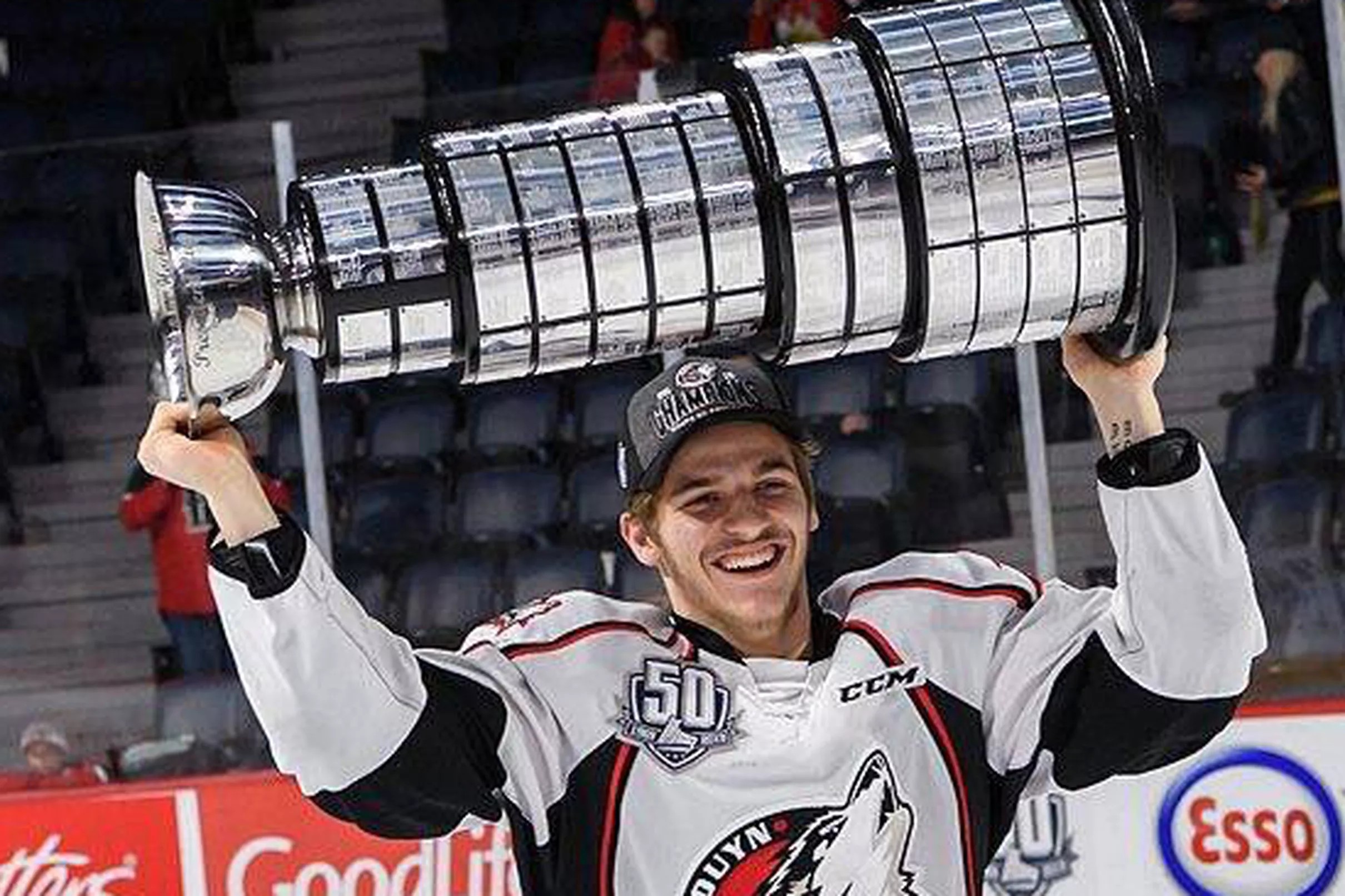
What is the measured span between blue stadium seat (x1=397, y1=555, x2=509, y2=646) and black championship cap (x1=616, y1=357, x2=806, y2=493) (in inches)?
91.2

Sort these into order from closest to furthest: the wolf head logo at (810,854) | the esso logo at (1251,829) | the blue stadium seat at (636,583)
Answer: the wolf head logo at (810,854), the esso logo at (1251,829), the blue stadium seat at (636,583)

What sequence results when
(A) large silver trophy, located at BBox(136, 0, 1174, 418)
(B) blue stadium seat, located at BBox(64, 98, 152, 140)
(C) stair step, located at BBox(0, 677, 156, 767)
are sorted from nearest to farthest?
1. (A) large silver trophy, located at BBox(136, 0, 1174, 418)
2. (C) stair step, located at BBox(0, 677, 156, 767)
3. (B) blue stadium seat, located at BBox(64, 98, 152, 140)

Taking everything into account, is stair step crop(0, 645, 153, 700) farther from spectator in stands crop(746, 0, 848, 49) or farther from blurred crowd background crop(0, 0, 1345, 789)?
spectator in stands crop(746, 0, 848, 49)

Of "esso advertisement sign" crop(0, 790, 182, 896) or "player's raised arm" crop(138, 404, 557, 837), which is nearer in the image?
"player's raised arm" crop(138, 404, 557, 837)

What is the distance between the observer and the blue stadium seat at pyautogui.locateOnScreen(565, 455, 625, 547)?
511 centimetres

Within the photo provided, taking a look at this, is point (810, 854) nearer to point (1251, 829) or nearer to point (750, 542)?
point (750, 542)

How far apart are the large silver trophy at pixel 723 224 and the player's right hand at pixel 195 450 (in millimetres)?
Answer: 92

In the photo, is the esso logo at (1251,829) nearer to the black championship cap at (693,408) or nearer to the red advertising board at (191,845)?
the red advertising board at (191,845)

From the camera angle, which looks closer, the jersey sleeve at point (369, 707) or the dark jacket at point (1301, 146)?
the jersey sleeve at point (369, 707)

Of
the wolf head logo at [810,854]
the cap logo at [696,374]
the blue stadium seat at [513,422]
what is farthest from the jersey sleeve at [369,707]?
the blue stadium seat at [513,422]

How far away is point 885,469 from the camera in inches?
195

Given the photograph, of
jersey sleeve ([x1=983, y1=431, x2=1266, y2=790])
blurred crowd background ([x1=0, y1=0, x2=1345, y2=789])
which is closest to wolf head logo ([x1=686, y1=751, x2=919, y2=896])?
jersey sleeve ([x1=983, y1=431, x2=1266, y2=790])

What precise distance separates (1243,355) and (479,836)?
1372 mm

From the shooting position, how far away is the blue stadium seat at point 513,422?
17.3ft
